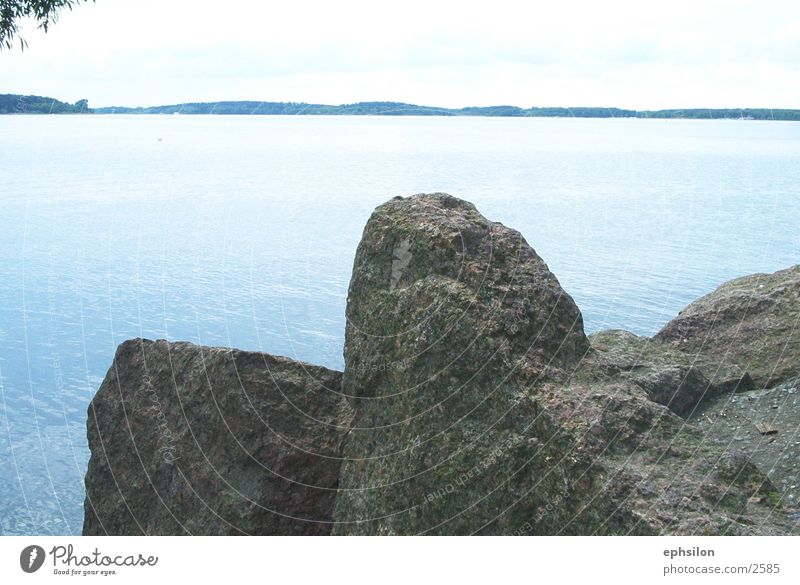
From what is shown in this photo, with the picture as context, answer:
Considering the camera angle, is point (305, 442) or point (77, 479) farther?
point (77, 479)

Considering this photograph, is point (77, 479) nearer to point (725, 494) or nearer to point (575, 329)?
point (575, 329)

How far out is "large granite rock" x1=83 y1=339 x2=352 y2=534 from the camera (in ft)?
22.9

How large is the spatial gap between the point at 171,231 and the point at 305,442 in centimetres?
2062

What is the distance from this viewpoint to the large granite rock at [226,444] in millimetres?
6992

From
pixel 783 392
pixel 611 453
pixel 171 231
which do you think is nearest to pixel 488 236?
pixel 611 453

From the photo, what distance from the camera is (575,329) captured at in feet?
22.0

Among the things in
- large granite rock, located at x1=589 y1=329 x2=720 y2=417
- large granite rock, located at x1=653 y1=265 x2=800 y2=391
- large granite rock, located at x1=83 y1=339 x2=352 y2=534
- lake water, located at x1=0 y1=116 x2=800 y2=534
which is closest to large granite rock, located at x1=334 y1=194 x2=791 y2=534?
large granite rock, located at x1=83 y1=339 x2=352 y2=534

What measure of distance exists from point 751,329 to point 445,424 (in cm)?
589

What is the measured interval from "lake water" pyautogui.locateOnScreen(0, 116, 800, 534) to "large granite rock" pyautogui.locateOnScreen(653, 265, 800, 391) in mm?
4052

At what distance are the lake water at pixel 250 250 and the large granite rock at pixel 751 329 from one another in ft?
13.3
